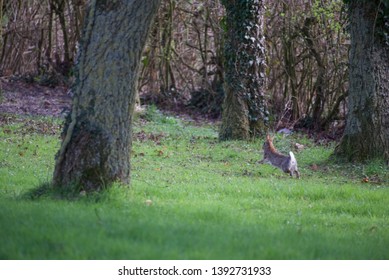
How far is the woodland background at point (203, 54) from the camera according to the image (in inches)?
854

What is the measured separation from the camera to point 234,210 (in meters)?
9.09

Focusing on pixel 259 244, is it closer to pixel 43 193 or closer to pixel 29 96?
pixel 43 193

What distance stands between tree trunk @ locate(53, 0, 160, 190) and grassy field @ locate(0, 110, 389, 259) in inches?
13.6

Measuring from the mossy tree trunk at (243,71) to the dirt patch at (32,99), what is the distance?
17.1 feet

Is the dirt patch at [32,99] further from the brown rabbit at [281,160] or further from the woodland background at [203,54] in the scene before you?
the brown rabbit at [281,160]

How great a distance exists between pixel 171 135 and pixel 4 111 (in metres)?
5.65

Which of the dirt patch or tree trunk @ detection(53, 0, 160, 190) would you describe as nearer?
tree trunk @ detection(53, 0, 160, 190)

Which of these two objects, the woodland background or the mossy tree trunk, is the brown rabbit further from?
the woodland background

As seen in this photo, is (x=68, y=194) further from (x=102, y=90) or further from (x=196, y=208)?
(x=196, y=208)

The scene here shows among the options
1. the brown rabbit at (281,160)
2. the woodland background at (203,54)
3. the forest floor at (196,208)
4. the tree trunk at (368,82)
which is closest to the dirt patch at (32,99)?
the woodland background at (203,54)

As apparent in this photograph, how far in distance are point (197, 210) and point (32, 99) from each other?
56.8 feet

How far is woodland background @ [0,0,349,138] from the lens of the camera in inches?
854

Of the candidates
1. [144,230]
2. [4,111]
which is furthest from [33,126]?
[144,230]

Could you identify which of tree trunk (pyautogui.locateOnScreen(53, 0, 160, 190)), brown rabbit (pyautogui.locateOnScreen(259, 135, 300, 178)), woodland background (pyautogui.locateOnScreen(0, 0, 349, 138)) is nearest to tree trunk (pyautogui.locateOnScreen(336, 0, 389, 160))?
brown rabbit (pyautogui.locateOnScreen(259, 135, 300, 178))
